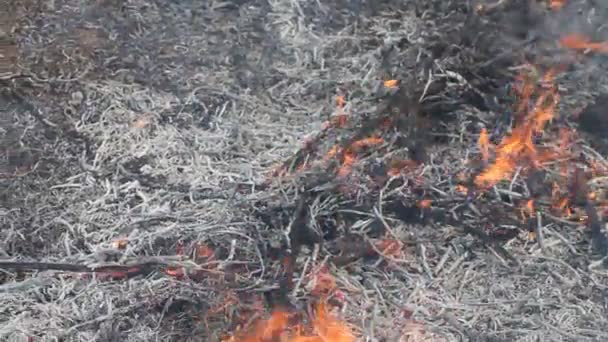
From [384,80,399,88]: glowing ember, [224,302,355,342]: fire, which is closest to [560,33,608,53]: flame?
[384,80,399,88]: glowing ember

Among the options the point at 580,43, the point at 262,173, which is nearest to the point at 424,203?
the point at 262,173

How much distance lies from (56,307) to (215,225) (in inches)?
23.1

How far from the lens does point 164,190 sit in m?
2.96

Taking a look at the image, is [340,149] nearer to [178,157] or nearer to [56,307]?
[178,157]

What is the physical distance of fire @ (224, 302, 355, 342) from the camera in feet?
8.09

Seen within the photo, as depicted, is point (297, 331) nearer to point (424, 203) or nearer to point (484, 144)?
point (424, 203)

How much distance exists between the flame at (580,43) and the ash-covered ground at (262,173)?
1.2 inches

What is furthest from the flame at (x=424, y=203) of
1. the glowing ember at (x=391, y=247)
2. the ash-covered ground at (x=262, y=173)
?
the glowing ember at (x=391, y=247)

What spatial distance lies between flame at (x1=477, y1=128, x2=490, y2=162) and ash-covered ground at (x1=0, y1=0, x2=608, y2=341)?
6cm

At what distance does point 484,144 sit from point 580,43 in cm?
60

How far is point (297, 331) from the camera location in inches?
97.7

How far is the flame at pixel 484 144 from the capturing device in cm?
290

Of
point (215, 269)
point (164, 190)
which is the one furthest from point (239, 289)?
point (164, 190)

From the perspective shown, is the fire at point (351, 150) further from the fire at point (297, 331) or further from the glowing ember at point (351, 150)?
the fire at point (297, 331)
